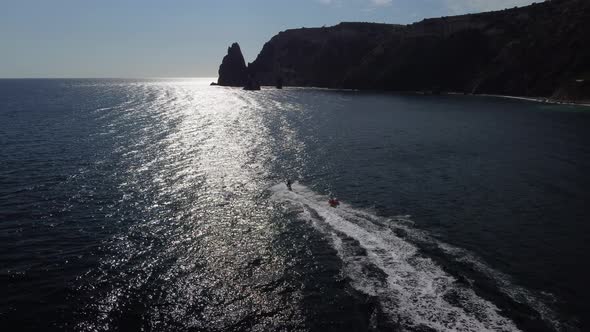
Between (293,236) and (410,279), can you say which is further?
(293,236)

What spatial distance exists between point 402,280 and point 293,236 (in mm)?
11658

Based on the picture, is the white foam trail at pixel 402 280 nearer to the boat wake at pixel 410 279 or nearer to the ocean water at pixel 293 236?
the boat wake at pixel 410 279

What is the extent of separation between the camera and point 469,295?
1075 inches

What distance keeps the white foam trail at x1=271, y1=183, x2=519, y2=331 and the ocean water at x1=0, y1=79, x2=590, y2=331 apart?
128 millimetres

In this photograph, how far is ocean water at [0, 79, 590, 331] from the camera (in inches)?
1022

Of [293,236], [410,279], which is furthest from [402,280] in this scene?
[293,236]

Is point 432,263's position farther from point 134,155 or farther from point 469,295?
point 134,155

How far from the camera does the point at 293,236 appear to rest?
1485 inches

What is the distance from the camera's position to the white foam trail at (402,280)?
24.7m

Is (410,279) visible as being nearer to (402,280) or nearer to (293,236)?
(402,280)

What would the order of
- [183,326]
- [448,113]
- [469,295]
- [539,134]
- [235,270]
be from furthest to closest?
[448,113] < [539,134] < [235,270] < [469,295] < [183,326]

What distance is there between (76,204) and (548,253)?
153 ft

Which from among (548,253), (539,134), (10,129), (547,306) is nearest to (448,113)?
(539,134)

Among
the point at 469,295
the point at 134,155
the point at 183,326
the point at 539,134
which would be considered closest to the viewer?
the point at 183,326
